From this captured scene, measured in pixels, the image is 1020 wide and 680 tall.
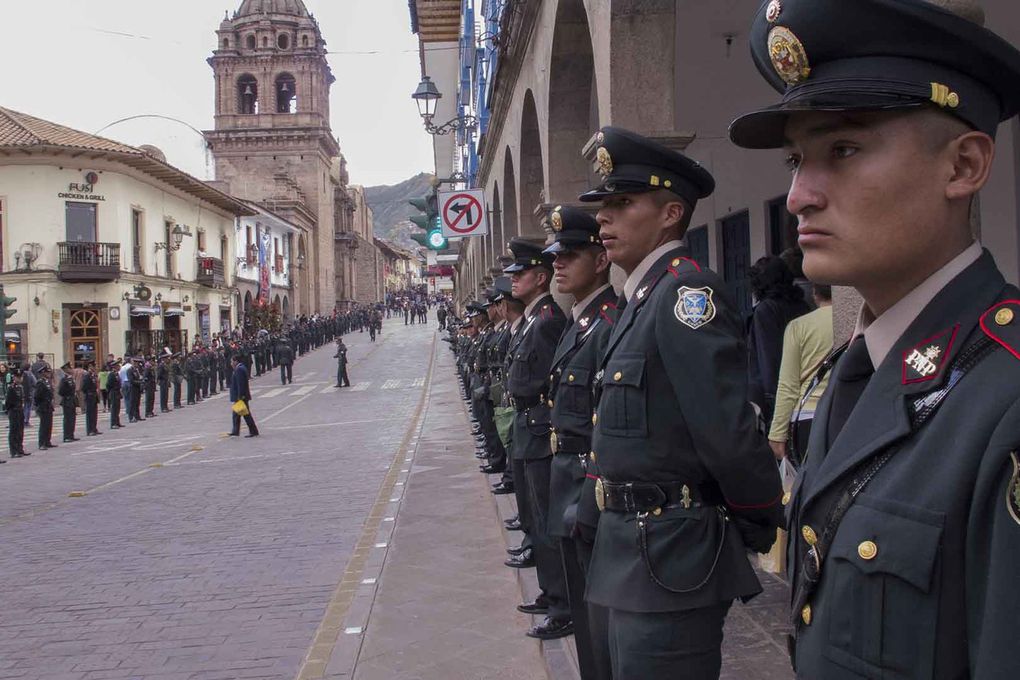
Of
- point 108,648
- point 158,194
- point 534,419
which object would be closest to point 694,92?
point 534,419

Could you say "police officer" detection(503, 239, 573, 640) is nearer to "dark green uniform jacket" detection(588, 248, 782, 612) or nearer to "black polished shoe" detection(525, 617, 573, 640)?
"black polished shoe" detection(525, 617, 573, 640)

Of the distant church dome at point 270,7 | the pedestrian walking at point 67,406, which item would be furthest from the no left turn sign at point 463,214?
the distant church dome at point 270,7

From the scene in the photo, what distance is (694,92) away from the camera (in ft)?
36.3

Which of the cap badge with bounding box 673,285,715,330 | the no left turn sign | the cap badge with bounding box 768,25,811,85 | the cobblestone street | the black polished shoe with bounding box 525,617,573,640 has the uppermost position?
the no left turn sign

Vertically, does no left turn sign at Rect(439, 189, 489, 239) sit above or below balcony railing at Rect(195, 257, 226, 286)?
below

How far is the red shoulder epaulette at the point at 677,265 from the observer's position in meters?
3.14

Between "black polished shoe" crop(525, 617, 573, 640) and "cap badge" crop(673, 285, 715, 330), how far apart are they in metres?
2.86

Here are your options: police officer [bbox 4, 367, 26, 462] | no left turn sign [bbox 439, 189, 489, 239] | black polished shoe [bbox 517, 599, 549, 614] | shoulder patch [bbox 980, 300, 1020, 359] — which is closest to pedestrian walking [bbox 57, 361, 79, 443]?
police officer [bbox 4, 367, 26, 462]

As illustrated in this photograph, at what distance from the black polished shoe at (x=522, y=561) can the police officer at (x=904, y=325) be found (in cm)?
532

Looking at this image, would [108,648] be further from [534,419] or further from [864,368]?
[864,368]

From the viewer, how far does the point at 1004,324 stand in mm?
1352

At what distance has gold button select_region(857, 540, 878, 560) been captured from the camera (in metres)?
1.41

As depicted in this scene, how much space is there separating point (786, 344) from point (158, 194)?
126 ft

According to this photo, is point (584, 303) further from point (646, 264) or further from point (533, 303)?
point (533, 303)
